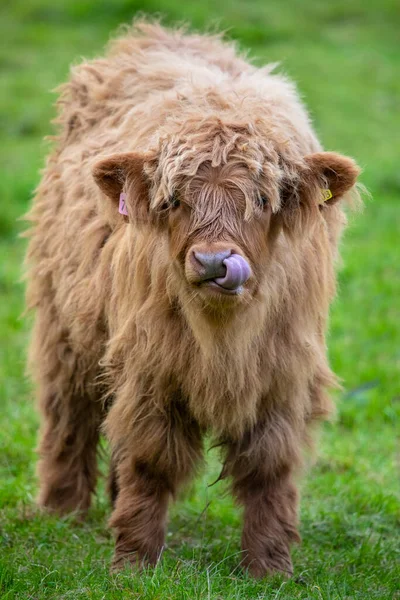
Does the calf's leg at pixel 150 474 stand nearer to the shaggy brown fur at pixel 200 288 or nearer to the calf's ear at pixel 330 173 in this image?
the shaggy brown fur at pixel 200 288

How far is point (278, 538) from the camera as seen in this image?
4434mm

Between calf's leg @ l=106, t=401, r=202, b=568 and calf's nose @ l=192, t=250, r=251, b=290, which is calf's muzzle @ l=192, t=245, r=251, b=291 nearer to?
calf's nose @ l=192, t=250, r=251, b=290

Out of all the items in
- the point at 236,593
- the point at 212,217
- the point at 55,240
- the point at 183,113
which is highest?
the point at 183,113

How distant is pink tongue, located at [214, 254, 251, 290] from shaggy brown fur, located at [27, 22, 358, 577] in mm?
63

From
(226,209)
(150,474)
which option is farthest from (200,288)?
(150,474)

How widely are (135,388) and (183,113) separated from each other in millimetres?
1135

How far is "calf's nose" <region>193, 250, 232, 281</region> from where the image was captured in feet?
12.2

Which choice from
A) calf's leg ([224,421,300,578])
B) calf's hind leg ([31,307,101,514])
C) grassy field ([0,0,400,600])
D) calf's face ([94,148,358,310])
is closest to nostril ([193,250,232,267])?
calf's face ([94,148,358,310])

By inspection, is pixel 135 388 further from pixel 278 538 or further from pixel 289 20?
pixel 289 20

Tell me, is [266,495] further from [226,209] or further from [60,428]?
[60,428]

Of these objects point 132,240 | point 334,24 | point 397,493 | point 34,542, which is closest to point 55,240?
point 132,240

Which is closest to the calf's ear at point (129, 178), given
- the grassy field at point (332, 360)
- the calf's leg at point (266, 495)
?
the calf's leg at point (266, 495)

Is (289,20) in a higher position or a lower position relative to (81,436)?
higher

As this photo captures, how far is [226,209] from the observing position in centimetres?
386
